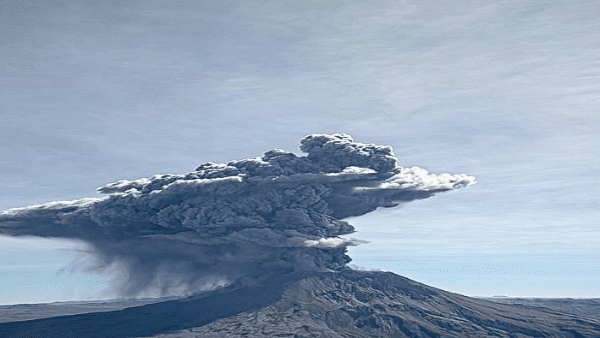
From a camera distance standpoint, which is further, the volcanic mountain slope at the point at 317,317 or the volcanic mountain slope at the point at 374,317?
the volcanic mountain slope at the point at 317,317

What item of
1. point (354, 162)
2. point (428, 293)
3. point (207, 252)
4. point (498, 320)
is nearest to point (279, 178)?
point (354, 162)

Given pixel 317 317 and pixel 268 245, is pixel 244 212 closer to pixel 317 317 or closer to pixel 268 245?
pixel 268 245

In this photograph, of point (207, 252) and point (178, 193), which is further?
point (207, 252)

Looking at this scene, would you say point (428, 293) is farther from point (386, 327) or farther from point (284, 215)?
point (284, 215)

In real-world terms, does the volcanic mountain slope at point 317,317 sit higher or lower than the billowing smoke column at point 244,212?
lower

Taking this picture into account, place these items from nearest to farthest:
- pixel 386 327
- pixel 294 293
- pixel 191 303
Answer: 1. pixel 386 327
2. pixel 294 293
3. pixel 191 303

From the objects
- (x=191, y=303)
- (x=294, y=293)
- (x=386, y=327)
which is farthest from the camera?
(x=191, y=303)
